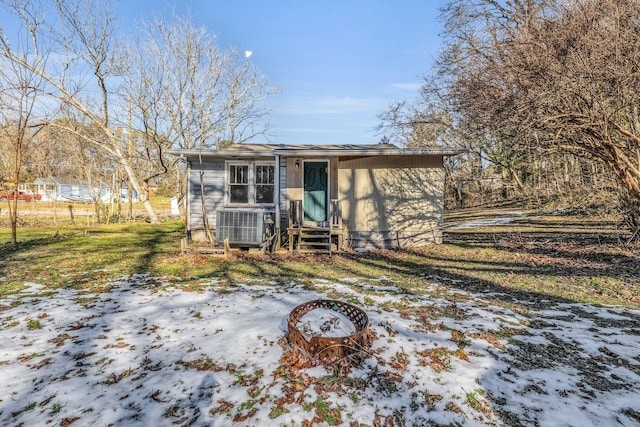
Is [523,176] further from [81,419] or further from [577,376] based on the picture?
[81,419]

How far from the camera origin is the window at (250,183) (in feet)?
31.1

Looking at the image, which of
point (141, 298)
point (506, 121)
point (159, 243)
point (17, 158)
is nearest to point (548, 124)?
point (506, 121)

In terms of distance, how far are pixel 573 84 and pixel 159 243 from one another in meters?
11.4

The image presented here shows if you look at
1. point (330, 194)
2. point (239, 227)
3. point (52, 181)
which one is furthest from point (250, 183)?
point (52, 181)

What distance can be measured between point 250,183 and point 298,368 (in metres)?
7.27

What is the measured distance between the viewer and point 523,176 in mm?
15930

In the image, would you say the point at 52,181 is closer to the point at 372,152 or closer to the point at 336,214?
the point at 336,214

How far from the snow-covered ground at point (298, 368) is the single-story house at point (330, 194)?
4851 millimetres

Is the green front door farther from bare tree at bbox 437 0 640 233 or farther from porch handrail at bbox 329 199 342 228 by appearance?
bare tree at bbox 437 0 640 233

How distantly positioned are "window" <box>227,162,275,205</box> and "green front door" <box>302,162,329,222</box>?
1.08 meters

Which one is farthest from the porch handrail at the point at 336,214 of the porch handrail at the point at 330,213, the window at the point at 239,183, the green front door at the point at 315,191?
the window at the point at 239,183

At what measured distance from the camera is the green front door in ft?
31.3

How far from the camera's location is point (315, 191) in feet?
31.5

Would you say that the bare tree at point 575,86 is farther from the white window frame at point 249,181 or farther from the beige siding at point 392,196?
the white window frame at point 249,181
